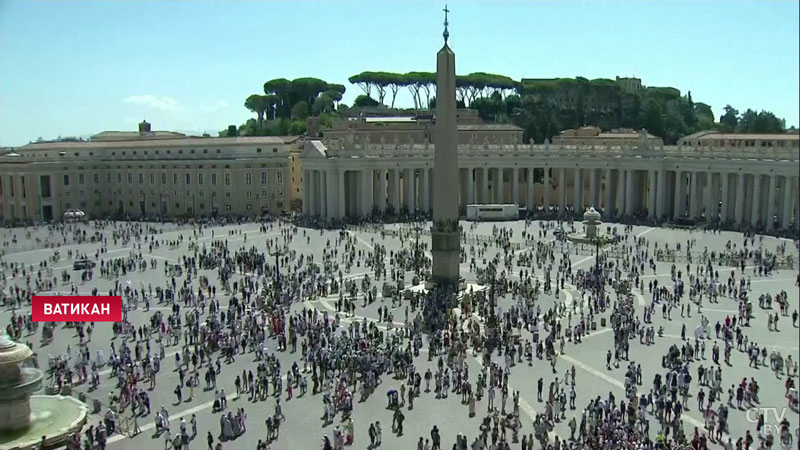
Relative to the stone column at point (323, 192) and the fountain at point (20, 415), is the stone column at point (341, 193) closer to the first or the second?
the stone column at point (323, 192)

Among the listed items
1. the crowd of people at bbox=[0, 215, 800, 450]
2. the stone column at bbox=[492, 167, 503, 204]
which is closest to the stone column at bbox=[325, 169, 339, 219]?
the stone column at bbox=[492, 167, 503, 204]

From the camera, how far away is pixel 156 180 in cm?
6384

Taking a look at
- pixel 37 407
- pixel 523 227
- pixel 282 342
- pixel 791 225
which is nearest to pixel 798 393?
pixel 282 342

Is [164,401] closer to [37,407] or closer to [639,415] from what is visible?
[37,407]

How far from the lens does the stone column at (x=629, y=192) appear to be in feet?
184

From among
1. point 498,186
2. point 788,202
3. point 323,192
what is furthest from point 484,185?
point 788,202

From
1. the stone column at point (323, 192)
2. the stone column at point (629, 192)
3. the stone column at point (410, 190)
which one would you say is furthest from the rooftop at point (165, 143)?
the stone column at point (629, 192)

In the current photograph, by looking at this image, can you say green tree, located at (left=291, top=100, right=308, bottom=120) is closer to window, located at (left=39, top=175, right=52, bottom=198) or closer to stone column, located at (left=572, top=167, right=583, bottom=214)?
window, located at (left=39, top=175, right=52, bottom=198)

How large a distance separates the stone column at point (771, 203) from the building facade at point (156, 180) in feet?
116

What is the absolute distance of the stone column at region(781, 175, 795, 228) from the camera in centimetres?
4358

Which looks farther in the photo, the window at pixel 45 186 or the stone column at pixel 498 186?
the stone column at pixel 498 186

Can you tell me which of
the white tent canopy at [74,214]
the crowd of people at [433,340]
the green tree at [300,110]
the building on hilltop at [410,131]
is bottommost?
the crowd of people at [433,340]

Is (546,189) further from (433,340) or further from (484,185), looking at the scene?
(433,340)

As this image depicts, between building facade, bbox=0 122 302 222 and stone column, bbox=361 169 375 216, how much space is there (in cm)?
870
